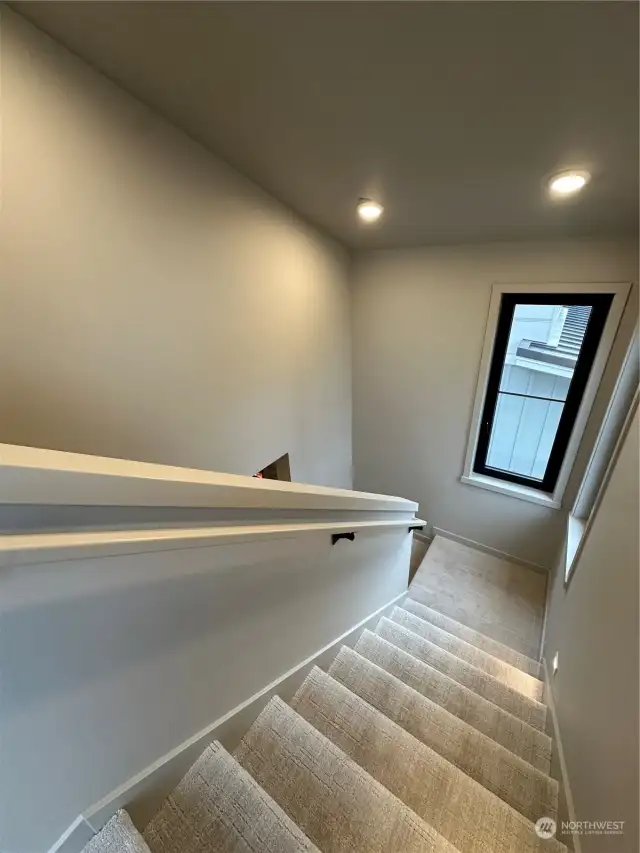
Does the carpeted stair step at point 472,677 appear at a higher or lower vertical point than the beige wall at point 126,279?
lower

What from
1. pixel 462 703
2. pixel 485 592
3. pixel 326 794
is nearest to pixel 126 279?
pixel 326 794

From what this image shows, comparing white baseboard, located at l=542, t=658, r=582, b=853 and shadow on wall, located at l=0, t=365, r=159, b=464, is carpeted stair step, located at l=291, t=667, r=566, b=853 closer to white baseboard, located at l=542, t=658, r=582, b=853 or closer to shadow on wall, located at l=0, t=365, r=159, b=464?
white baseboard, located at l=542, t=658, r=582, b=853

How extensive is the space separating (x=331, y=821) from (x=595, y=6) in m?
2.02

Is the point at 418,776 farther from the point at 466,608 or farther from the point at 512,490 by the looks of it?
the point at 512,490

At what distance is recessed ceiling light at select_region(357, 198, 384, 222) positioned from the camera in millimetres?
1993

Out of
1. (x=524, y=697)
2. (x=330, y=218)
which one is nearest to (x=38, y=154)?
(x=330, y=218)

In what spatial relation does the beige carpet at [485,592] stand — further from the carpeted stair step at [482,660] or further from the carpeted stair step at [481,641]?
the carpeted stair step at [482,660]

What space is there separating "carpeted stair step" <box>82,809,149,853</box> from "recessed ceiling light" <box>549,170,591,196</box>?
7.92 ft

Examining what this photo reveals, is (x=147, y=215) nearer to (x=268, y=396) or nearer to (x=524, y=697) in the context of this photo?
(x=268, y=396)

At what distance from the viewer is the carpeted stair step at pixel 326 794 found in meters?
0.93

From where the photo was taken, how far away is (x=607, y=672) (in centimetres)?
101

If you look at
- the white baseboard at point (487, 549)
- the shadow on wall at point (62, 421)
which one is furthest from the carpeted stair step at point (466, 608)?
the shadow on wall at point (62, 421)

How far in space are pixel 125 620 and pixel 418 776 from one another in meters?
1.05

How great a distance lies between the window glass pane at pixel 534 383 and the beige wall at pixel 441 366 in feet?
0.80
